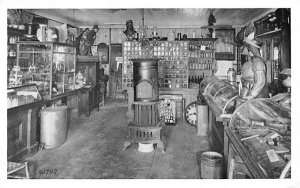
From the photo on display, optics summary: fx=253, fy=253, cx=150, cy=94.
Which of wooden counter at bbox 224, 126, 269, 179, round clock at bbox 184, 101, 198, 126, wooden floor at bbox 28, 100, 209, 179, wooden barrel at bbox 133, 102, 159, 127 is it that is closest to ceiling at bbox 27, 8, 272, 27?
round clock at bbox 184, 101, 198, 126

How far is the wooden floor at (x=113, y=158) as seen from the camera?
128 inches

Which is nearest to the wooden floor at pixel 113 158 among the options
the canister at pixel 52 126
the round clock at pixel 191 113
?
the canister at pixel 52 126

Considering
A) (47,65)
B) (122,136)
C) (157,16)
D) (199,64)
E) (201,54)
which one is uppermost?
(157,16)

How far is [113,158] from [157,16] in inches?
213

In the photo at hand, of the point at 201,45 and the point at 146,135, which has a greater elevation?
the point at 201,45

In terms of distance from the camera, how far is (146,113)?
13.3 feet

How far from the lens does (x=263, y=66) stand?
102 inches

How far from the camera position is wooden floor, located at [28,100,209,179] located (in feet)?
10.6

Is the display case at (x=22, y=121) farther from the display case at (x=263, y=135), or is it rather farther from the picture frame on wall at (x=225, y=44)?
the picture frame on wall at (x=225, y=44)

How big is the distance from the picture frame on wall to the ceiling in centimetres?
48

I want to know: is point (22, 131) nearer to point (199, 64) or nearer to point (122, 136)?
point (122, 136)

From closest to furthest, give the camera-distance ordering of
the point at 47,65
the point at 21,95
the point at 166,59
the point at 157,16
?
1. the point at 21,95
2. the point at 47,65
3. the point at 166,59
4. the point at 157,16

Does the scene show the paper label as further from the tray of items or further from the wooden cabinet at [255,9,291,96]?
the wooden cabinet at [255,9,291,96]

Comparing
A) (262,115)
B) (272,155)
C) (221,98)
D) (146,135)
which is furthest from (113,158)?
(272,155)
